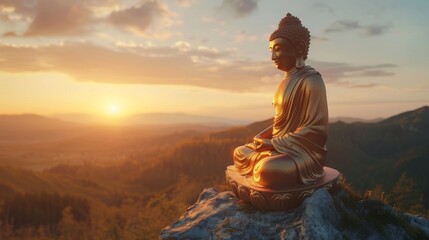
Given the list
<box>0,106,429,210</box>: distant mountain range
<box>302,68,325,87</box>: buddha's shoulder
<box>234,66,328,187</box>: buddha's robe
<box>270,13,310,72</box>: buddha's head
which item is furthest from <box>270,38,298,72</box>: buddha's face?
<box>0,106,429,210</box>: distant mountain range

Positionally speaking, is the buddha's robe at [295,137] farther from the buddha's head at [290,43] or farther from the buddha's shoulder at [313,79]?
the buddha's head at [290,43]

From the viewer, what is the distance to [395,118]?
1681 inches

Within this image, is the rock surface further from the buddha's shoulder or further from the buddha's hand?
the buddha's shoulder

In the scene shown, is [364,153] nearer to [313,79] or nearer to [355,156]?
[355,156]

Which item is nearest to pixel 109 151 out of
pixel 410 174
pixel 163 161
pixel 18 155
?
pixel 18 155

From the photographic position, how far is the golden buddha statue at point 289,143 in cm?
502

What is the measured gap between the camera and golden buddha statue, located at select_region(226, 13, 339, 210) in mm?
5020

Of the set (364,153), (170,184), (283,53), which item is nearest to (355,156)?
(364,153)

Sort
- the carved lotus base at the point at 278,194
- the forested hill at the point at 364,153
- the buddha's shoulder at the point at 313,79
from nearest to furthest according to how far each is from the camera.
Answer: the carved lotus base at the point at 278,194 < the buddha's shoulder at the point at 313,79 < the forested hill at the point at 364,153

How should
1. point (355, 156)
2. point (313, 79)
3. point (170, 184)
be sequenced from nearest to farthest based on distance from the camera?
point (313, 79)
point (355, 156)
point (170, 184)

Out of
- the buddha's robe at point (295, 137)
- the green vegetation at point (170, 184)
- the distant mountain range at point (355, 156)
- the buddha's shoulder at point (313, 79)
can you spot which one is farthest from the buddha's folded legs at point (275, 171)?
the distant mountain range at point (355, 156)

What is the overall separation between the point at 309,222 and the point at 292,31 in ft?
8.91

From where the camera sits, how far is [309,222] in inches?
173

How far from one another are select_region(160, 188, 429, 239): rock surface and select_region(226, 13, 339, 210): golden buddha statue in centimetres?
22
